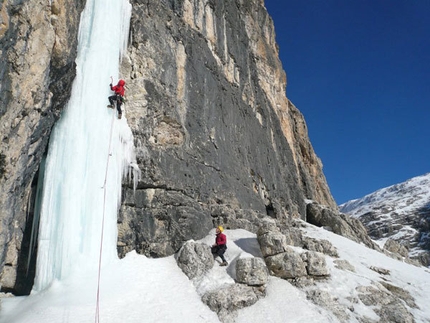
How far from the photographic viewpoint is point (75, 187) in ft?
32.8

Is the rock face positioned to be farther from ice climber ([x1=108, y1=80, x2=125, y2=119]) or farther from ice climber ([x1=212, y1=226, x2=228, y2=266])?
ice climber ([x1=212, y1=226, x2=228, y2=266])

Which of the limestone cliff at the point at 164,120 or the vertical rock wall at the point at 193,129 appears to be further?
the vertical rock wall at the point at 193,129

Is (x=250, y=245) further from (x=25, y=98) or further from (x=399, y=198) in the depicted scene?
(x=399, y=198)

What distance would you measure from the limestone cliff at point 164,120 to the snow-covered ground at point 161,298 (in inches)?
47.1

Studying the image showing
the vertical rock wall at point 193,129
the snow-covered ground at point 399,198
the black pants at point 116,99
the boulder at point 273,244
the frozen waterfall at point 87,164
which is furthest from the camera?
the snow-covered ground at point 399,198

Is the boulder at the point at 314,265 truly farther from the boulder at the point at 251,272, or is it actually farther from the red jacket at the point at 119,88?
the red jacket at the point at 119,88

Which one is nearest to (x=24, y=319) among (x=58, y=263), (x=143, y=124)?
(x=58, y=263)

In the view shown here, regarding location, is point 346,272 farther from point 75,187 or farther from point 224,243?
point 75,187

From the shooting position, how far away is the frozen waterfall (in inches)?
368

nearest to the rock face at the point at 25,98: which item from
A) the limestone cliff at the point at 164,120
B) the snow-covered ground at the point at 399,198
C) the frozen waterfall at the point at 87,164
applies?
the limestone cliff at the point at 164,120

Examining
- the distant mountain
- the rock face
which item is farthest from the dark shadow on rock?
the distant mountain

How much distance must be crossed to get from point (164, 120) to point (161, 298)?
664cm

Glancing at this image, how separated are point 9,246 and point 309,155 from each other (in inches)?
1279

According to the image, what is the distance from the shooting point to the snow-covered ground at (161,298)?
8.23 metres
